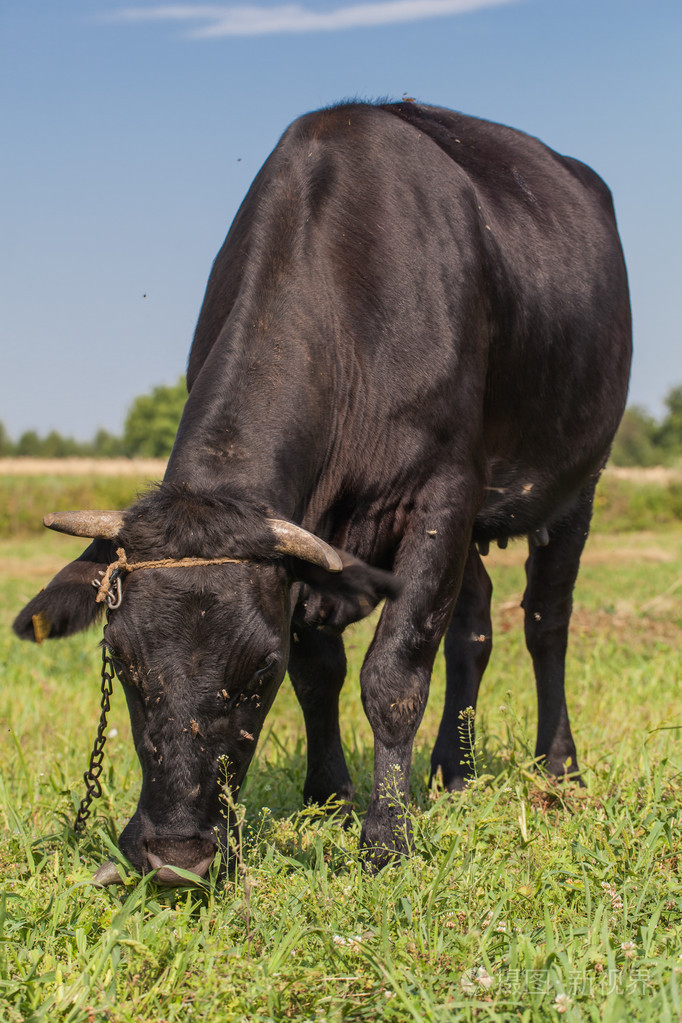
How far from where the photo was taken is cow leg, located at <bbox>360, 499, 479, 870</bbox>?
11.3 feet

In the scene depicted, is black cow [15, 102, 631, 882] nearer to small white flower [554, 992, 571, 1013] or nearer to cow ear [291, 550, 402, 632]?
cow ear [291, 550, 402, 632]

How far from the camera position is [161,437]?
106 meters

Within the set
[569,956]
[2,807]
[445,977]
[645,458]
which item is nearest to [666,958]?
[569,956]

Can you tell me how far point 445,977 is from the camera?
2.31 metres

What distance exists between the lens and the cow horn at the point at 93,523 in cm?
305

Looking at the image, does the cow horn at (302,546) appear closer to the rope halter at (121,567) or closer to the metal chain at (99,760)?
the rope halter at (121,567)

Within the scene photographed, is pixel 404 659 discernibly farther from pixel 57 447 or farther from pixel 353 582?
pixel 57 447

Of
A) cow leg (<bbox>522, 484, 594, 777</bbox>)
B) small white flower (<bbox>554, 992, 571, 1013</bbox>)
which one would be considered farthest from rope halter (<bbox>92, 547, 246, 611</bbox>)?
cow leg (<bbox>522, 484, 594, 777</bbox>)

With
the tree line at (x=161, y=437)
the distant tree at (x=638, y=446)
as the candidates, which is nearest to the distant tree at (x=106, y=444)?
the tree line at (x=161, y=437)

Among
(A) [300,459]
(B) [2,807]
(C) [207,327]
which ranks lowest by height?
(B) [2,807]

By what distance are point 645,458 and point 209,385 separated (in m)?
75.6

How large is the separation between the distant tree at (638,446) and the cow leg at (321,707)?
2848 inches

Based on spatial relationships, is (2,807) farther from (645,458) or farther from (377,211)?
(645,458)

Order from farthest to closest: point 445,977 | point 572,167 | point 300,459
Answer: point 572,167 → point 300,459 → point 445,977
